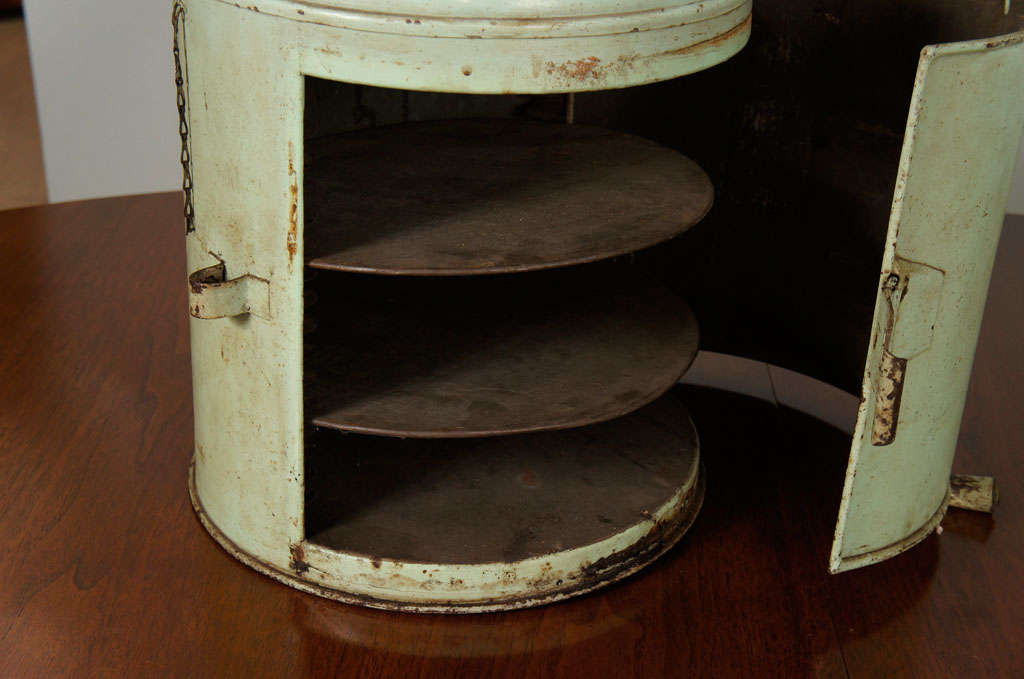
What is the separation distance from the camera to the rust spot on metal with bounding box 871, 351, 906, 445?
4.66 feet

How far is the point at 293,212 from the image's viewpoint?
1.31 metres

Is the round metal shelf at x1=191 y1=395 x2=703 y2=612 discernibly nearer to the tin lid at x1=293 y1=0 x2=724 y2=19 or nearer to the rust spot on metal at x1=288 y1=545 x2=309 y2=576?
the rust spot on metal at x1=288 y1=545 x2=309 y2=576

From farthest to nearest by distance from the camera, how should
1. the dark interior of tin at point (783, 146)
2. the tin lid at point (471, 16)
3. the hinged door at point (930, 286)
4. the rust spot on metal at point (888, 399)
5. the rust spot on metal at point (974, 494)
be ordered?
the dark interior of tin at point (783, 146) → the rust spot on metal at point (974, 494) → the rust spot on metal at point (888, 399) → the hinged door at point (930, 286) → the tin lid at point (471, 16)

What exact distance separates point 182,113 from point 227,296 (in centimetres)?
22

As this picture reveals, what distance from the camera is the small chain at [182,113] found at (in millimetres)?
1370

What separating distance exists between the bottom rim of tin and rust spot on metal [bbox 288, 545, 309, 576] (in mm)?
12

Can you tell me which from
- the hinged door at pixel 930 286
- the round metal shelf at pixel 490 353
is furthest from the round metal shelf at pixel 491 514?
the hinged door at pixel 930 286

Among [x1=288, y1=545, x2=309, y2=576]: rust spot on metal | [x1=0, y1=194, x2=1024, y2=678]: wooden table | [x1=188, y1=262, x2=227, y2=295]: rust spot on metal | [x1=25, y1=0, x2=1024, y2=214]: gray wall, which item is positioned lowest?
[x1=0, y1=194, x2=1024, y2=678]: wooden table

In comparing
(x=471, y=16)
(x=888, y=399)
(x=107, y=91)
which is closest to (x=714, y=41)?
(x=471, y=16)

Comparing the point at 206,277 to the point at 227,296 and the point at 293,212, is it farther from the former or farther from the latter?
the point at 293,212

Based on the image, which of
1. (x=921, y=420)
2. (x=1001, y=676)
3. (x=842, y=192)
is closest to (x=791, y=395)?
(x=842, y=192)

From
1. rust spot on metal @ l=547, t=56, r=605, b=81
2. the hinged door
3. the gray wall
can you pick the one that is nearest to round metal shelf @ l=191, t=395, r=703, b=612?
the hinged door

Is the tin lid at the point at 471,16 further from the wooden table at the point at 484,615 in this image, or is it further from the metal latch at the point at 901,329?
the wooden table at the point at 484,615

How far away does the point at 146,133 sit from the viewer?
10.6ft
